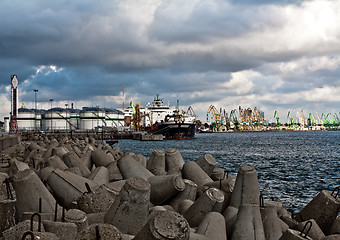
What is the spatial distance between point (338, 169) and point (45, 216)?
→ 27.8 meters

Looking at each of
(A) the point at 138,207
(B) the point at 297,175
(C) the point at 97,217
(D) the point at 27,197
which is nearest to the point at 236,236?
(A) the point at 138,207

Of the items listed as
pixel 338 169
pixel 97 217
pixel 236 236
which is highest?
pixel 97 217

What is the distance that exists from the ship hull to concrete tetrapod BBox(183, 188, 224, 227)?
8074 centimetres

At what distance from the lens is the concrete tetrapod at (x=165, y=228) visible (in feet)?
11.6

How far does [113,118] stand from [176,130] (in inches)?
1557

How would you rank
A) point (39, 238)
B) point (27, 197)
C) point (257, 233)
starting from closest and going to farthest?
point (39, 238) → point (257, 233) → point (27, 197)

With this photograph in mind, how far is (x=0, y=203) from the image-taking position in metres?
5.08

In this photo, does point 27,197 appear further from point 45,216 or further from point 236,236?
point 236,236

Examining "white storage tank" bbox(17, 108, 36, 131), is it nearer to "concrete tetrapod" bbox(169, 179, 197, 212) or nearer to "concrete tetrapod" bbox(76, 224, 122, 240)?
"concrete tetrapod" bbox(169, 179, 197, 212)

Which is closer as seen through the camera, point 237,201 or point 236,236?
point 236,236

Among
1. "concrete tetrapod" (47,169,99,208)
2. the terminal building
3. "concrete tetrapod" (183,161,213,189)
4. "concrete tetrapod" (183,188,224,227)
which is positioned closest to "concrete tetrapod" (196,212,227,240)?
"concrete tetrapod" (183,188,224,227)

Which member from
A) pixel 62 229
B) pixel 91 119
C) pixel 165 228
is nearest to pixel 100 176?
pixel 62 229

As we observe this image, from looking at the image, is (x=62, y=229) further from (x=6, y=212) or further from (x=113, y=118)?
(x=113, y=118)

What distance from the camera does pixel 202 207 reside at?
619 centimetres
